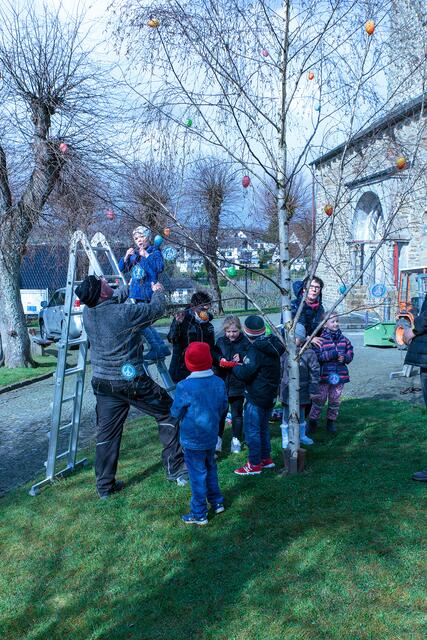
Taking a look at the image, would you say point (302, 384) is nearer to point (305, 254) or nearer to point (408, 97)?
point (305, 254)

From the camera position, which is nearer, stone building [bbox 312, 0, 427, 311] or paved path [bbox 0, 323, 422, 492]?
stone building [bbox 312, 0, 427, 311]

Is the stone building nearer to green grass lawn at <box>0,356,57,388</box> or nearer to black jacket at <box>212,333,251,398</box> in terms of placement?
black jacket at <box>212,333,251,398</box>

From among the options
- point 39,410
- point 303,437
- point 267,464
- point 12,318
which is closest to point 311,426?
point 303,437

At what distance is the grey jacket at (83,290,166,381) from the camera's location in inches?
217

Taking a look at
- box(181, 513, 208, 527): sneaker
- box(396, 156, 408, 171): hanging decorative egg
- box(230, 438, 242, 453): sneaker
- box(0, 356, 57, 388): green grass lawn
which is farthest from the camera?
box(0, 356, 57, 388): green grass lawn

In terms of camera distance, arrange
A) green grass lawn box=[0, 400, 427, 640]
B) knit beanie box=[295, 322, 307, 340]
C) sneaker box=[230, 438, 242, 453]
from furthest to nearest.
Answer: sneaker box=[230, 438, 242, 453] < knit beanie box=[295, 322, 307, 340] < green grass lawn box=[0, 400, 427, 640]

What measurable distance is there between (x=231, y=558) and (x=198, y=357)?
153 centimetres

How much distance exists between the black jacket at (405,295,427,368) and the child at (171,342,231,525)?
1.67 meters

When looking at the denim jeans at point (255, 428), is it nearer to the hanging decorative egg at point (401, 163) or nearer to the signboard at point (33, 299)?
the hanging decorative egg at point (401, 163)

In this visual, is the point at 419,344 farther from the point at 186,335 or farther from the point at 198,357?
the point at 186,335

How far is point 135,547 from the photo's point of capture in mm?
4707

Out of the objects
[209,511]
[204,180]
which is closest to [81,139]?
[204,180]

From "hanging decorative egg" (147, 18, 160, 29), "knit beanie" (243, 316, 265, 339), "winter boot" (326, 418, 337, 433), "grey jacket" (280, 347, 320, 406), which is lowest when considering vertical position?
"winter boot" (326, 418, 337, 433)

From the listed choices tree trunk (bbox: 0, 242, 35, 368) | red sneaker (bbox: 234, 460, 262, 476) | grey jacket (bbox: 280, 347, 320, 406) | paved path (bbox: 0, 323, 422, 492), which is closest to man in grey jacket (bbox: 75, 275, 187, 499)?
red sneaker (bbox: 234, 460, 262, 476)
